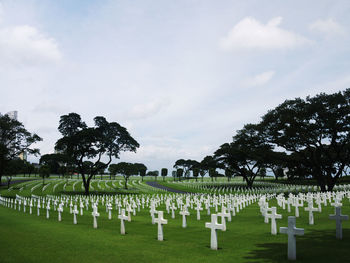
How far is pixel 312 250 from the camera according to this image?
7.91 m

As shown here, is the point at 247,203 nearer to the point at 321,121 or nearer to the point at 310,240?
the point at 310,240

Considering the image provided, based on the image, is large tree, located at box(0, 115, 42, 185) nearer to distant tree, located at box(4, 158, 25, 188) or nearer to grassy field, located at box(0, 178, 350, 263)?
distant tree, located at box(4, 158, 25, 188)

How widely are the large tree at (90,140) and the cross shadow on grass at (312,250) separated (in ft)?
145

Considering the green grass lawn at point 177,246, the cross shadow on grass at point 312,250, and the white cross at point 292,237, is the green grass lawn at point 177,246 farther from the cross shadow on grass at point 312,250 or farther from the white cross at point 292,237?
the white cross at point 292,237

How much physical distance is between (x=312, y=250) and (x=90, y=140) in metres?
46.2

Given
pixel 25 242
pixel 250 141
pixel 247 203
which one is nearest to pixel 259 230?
pixel 25 242

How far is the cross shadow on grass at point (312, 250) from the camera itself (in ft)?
23.3

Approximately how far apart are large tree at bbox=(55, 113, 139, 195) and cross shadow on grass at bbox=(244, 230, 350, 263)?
1739 inches

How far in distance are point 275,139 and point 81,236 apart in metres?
34.5

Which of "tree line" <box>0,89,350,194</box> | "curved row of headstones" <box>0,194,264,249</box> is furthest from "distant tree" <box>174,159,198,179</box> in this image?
"curved row of headstones" <box>0,194,264,249</box>

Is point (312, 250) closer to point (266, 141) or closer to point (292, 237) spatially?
point (292, 237)

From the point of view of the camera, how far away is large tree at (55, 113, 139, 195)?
5047 centimetres

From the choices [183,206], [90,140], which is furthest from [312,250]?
[90,140]

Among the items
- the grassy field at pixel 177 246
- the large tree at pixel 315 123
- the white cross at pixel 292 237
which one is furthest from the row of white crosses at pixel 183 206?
the large tree at pixel 315 123
